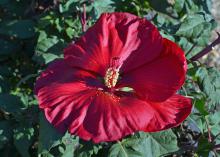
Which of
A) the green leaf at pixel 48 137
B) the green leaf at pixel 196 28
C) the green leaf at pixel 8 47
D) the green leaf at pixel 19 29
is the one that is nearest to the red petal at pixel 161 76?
the green leaf at pixel 48 137

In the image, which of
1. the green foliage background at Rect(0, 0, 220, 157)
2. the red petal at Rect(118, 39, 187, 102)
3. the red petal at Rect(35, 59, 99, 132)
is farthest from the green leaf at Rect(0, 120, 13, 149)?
the red petal at Rect(118, 39, 187, 102)

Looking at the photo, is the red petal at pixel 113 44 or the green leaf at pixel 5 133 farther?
the green leaf at pixel 5 133

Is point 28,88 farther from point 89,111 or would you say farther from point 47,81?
point 89,111

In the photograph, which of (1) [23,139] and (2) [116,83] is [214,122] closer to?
(2) [116,83]

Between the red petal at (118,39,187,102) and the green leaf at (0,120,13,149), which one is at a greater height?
the red petal at (118,39,187,102)

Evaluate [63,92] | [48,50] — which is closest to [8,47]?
[48,50]

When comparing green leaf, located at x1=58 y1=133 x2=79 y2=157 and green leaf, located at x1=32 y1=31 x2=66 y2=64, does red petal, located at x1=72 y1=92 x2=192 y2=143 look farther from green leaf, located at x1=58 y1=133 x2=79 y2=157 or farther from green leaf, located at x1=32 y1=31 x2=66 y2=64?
green leaf, located at x1=32 y1=31 x2=66 y2=64

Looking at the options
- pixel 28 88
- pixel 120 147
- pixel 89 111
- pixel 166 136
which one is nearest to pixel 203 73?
pixel 166 136

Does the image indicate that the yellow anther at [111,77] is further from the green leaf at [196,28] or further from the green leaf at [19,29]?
the green leaf at [19,29]
